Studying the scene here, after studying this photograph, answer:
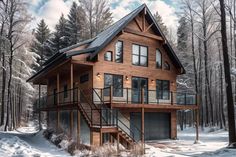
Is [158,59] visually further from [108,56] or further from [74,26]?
[74,26]

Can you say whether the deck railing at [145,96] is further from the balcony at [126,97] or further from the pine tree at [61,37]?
the pine tree at [61,37]

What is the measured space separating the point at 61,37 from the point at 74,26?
13.7ft

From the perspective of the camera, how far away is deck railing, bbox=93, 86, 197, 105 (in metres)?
19.7

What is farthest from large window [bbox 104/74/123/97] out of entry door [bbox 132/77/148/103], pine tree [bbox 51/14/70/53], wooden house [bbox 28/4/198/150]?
pine tree [bbox 51/14/70/53]

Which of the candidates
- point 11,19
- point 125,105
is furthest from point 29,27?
point 125,105

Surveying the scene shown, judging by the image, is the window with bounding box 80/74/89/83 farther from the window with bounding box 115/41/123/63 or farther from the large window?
the window with bounding box 115/41/123/63

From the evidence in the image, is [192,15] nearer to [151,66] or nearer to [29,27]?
[151,66]

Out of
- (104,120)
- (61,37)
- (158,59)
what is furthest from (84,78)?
(61,37)

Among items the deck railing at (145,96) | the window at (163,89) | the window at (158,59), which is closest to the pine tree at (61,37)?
the window at (158,59)

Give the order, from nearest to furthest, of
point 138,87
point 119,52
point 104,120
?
point 104,120, point 119,52, point 138,87

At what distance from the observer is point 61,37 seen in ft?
152

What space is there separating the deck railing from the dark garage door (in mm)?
1418

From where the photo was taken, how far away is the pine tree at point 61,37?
45.8m

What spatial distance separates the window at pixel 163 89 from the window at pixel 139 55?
2140 millimetres
